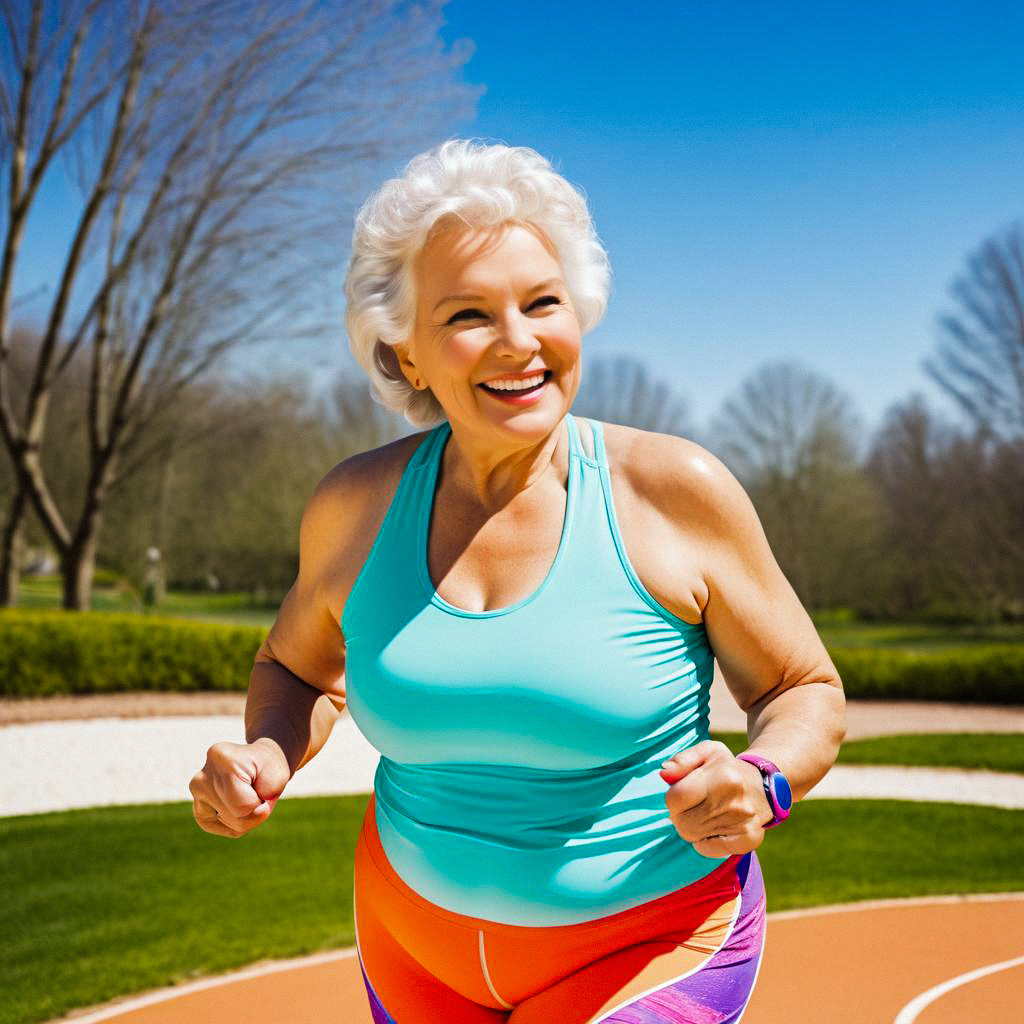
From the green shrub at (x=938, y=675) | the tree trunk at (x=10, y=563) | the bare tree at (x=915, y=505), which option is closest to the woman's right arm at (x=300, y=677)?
the green shrub at (x=938, y=675)

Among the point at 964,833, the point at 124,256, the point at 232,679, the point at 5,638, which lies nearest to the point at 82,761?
the point at 5,638

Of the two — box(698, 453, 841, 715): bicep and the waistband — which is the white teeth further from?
the waistband

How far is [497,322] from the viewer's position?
1618mm

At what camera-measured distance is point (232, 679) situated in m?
13.5

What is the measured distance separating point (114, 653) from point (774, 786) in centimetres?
1219

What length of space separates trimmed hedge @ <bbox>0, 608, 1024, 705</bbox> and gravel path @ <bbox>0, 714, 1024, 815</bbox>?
1.15m

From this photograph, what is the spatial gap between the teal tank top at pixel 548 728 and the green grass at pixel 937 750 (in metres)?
8.22

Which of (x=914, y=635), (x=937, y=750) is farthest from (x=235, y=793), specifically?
(x=914, y=635)

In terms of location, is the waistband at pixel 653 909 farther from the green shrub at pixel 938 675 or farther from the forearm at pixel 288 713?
the green shrub at pixel 938 675

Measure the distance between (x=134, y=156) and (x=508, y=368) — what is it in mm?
15563

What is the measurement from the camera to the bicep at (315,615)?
1821 mm

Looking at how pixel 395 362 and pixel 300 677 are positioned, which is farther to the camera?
pixel 300 677

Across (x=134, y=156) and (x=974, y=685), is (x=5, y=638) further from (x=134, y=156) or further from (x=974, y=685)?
(x=974, y=685)

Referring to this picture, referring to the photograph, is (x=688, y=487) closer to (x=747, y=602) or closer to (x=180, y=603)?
(x=747, y=602)
